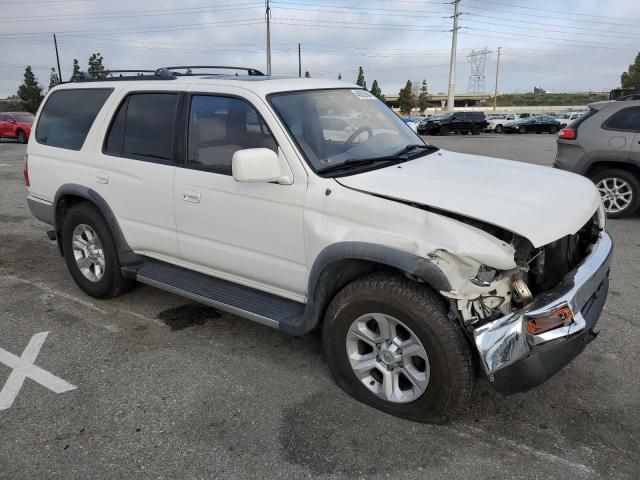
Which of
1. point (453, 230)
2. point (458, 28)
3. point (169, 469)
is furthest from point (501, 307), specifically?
point (458, 28)

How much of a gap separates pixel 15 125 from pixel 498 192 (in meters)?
25.5

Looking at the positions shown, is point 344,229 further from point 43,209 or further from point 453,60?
point 453,60

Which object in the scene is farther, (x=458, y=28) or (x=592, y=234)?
(x=458, y=28)

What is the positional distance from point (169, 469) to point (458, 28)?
6772cm

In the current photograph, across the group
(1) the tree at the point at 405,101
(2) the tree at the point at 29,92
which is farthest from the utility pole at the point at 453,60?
(2) the tree at the point at 29,92

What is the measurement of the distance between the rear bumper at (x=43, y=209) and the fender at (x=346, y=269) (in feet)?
9.29

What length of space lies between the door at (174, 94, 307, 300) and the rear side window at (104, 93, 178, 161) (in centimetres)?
23

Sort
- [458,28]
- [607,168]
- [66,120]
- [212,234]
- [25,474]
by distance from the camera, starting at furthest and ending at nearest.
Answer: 1. [458,28]
2. [607,168]
3. [66,120]
4. [212,234]
5. [25,474]

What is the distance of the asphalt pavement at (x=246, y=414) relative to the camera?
2625mm

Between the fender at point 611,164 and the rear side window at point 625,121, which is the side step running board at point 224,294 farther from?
the rear side window at point 625,121

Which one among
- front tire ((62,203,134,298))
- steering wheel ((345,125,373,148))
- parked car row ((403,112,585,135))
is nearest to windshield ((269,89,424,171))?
steering wheel ((345,125,373,148))

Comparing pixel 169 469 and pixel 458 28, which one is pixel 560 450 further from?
pixel 458 28

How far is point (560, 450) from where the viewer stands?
2715 millimetres

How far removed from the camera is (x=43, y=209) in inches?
196
